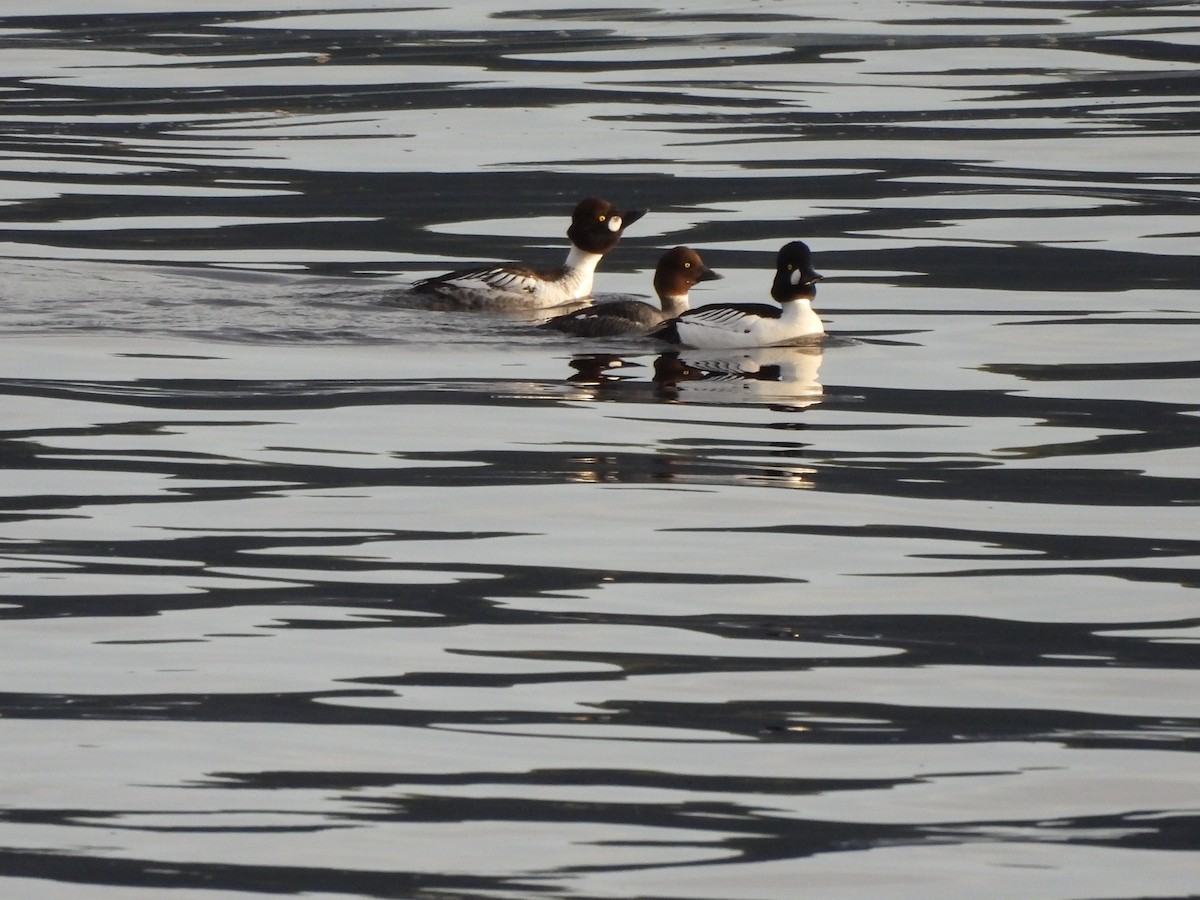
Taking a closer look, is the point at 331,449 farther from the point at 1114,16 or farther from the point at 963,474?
the point at 1114,16

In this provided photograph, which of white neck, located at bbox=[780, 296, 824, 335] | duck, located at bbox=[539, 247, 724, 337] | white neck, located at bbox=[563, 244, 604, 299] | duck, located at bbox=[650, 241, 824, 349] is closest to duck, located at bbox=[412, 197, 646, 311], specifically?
white neck, located at bbox=[563, 244, 604, 299]

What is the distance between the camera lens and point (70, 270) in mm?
14898

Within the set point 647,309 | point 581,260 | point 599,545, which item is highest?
point 581,260

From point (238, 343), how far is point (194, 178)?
7096 mm

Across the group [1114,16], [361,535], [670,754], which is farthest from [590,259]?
[1114,16]

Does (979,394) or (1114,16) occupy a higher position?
(1114,16)

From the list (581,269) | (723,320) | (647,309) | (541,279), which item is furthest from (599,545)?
(581,269)

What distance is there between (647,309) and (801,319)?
1.13 m

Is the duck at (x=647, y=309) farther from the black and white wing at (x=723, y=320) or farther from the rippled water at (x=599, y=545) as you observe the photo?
the black and white wing at (x=723, y=320)

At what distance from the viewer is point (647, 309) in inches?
533

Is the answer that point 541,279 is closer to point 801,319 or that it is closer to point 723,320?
point 723,320

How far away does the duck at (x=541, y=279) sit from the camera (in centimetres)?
1365

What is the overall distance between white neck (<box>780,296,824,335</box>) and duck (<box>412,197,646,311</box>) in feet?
6.23

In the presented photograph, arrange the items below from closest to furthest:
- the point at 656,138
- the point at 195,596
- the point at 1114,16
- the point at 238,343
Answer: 1. the point at 195,596
2. the point at 238,343
3. the point at 656,138
4. the point at 1114,16
